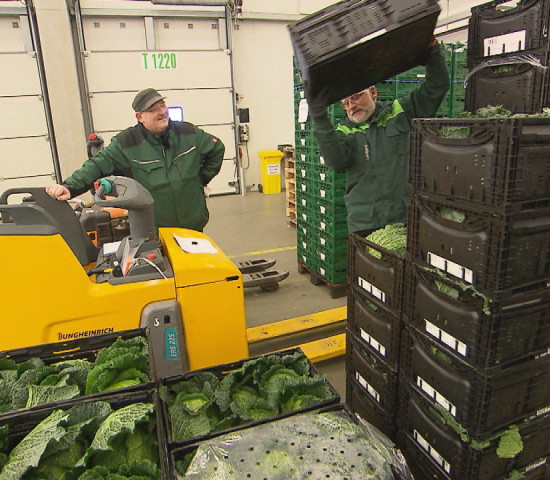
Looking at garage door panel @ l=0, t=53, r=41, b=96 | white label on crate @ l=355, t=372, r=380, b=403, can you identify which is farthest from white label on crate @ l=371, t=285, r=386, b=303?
garage door panel @ l=0, t=53, r=41, b=96

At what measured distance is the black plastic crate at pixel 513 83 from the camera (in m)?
2.24

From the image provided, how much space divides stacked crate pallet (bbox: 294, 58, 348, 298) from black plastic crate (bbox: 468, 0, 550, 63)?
1619mm

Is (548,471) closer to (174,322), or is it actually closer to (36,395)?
(174,322)

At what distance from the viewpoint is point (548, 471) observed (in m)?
2.00

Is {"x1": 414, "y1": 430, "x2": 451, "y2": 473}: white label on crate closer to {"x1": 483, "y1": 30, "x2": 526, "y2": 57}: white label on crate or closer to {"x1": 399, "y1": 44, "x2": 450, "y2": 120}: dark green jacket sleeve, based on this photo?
{"x1": 399, "y1": 44, "x2": 450, "y2": 120}: dark green jacket sleeve

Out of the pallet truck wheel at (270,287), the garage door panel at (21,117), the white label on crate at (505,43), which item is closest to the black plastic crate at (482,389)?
the white label on crate at (505,43)

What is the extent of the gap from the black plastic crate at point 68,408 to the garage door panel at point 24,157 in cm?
877

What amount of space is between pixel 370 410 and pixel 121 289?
4.82 feet

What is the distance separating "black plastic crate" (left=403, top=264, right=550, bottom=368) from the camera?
1536mm

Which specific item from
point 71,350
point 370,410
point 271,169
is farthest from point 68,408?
point 271,169

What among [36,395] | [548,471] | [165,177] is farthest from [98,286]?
[548,471]

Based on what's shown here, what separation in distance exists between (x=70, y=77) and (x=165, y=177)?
223 inches

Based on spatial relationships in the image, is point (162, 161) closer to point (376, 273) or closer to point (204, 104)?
point (376, 273)

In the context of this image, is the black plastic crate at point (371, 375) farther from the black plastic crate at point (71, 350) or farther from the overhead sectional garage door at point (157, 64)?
the overhead sectional garage door at point (157, 64)
